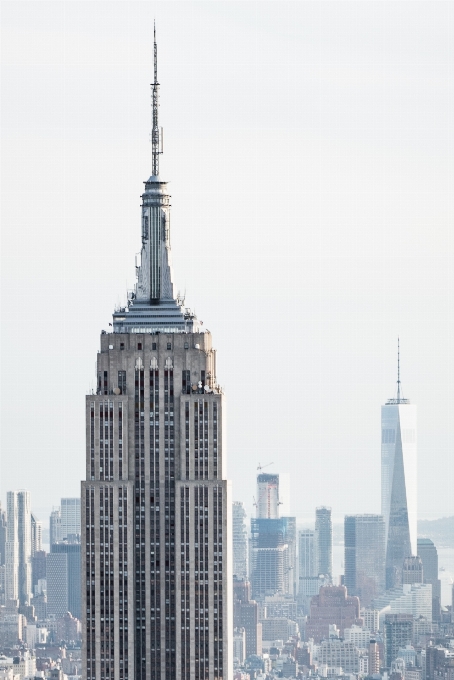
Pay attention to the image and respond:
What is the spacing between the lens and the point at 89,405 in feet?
160

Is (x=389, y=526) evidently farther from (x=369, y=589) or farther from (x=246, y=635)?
(x=246, y=635)

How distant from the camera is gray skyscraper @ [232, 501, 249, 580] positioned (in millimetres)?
141125

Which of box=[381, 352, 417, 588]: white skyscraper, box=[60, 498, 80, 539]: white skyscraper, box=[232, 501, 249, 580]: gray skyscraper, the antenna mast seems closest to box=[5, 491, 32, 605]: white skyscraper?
box=[60, 498, 80, 539]: white skyscraper

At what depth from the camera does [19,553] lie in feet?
504

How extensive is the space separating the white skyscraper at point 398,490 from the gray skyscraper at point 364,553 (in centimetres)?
68

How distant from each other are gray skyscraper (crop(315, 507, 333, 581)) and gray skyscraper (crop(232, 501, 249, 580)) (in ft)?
22.1

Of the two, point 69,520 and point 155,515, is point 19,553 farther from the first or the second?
point 155,515

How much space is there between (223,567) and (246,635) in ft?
263

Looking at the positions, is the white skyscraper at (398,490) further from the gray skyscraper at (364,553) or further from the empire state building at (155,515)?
the empire state building at (155,515)

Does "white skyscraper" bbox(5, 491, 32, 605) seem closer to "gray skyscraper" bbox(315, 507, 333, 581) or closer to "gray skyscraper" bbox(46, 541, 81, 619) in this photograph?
"gray skyscraper" bbox(46, 541, 81, 619)

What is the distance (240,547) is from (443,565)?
21.8 meters

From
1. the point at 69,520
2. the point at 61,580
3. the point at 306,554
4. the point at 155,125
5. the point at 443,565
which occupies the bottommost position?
the point at 61,580

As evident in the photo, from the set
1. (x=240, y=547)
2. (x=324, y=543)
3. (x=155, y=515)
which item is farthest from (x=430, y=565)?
(x=155, y=515)

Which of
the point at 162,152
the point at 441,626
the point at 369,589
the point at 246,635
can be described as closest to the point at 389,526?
the point at 369,589
